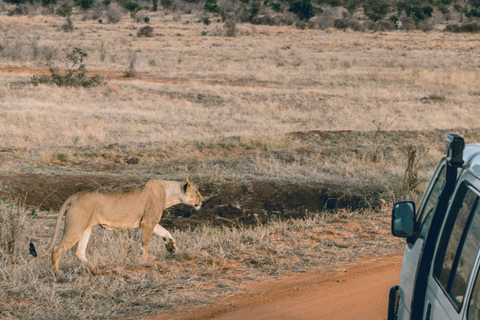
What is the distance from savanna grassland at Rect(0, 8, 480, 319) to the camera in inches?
232

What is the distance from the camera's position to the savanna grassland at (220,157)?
5.89 metres

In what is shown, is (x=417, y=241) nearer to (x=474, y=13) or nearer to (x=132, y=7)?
(x=474, y=13)

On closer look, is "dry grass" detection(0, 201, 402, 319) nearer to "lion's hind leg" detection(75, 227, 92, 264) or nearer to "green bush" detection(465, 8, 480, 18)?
"lion's hind leg" detection(75, 227, 92, 264)

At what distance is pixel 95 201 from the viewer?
6.01 metres

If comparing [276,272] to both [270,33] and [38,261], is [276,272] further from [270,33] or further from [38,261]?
[270,33]

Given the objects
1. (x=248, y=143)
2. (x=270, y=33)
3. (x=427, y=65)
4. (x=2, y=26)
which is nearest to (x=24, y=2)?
(x=2, y=26)

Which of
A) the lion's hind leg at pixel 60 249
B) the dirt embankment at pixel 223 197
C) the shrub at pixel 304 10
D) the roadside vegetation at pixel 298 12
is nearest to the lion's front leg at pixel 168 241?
the lion's hind leg at pixel 60 249

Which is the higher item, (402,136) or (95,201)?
(95,201)

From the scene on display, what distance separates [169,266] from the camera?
6242 mm

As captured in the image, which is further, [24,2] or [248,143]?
[24,2]

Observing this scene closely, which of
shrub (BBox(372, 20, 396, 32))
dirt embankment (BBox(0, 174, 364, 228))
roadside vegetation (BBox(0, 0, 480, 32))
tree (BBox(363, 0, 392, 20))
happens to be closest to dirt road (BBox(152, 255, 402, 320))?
dirt embankment (BBox(0, 174, 364, 228))

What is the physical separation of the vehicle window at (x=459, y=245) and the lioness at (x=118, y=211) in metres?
3.92

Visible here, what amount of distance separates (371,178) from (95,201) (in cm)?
599

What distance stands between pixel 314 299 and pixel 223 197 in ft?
16.2
